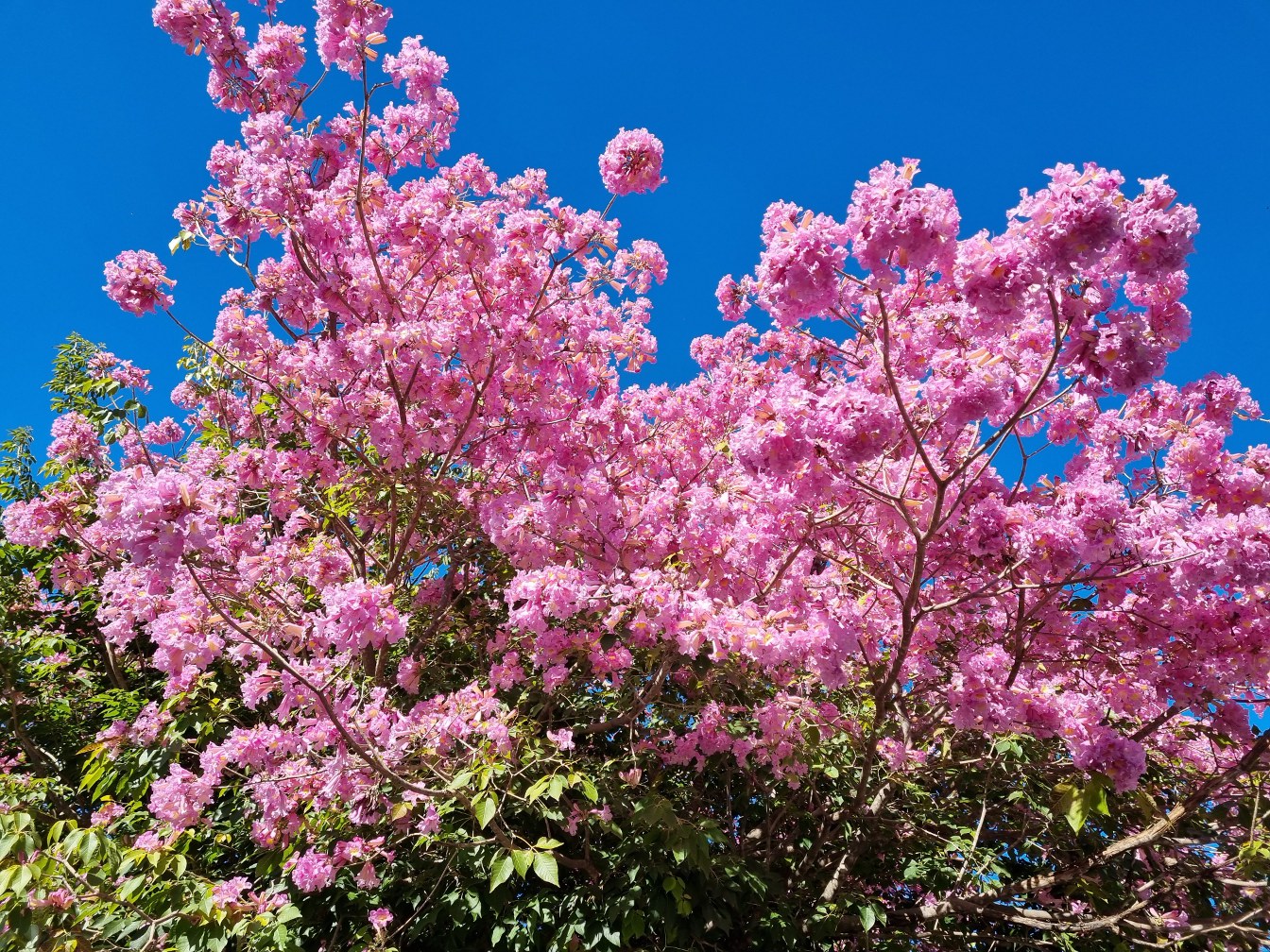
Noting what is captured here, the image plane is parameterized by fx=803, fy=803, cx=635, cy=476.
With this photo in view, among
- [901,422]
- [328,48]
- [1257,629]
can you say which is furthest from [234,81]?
[1257,629]

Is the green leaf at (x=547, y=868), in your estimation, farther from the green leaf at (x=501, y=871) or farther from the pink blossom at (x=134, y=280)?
the pink blossom at (x=134, y=280)

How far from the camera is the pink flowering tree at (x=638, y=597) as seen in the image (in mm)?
2852

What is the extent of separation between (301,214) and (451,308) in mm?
1066

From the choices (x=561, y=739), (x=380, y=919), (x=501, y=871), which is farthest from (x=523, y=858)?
(x=380, y=919)

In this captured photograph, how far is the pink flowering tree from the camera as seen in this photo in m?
2.85

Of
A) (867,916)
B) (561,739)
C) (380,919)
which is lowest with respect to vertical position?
(380,919)

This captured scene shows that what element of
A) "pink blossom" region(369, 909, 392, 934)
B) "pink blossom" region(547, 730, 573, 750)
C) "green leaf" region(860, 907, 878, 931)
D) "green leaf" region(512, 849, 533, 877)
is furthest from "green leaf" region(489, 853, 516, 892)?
"green leaf" region(860, 907, 878, 931)

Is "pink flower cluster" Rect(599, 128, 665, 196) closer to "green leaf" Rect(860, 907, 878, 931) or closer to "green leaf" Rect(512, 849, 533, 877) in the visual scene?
"green leaf" Rect(512, 849, 533, 877)

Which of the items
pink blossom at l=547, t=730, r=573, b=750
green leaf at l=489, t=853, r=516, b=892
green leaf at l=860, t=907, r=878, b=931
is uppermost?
pink blossom at l=547, t=730, r=573, b=750

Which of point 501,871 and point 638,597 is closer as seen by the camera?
point 501,871

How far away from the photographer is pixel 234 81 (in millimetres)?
4680

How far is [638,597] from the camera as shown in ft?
11.8

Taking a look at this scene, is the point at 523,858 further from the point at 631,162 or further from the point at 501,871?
the point at 631,162

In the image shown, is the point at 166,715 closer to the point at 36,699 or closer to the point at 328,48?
the point at 36,699
